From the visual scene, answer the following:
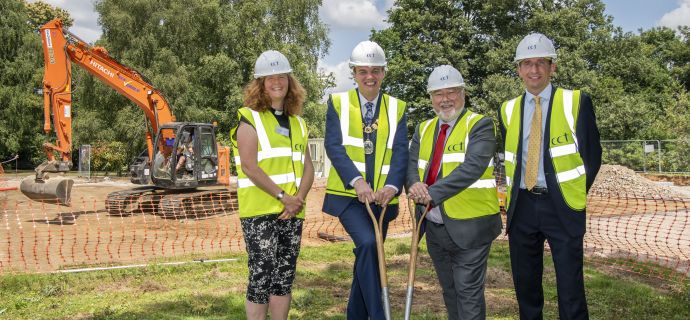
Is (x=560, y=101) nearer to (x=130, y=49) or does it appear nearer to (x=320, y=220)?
(x=320, y=220)

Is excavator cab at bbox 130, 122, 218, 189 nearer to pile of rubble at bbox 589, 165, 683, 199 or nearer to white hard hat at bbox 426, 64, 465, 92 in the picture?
white hard hat at bbox 426, 64, 465, 92

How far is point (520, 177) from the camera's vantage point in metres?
3.56

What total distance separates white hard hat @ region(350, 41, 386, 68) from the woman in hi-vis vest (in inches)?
17.6

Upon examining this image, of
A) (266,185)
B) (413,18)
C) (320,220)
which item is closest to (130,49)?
(413,18)

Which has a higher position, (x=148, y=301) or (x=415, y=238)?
(x=415, y=238)

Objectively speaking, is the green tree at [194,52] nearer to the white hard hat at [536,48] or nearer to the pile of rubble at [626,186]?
the pile of rubble at [626,186]

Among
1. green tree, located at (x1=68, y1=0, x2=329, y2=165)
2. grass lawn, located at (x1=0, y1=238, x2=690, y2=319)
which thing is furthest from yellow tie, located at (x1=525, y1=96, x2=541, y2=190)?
green tree, located at (x1=68, y1=0, x2=329, y2=165)

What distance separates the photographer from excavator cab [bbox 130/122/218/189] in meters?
13.1

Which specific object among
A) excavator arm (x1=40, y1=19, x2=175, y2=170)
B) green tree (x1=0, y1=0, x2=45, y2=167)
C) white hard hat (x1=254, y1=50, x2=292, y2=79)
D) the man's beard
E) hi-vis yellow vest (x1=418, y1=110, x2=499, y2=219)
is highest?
green tree (x1=0, y1=0, x2=45, y2=167)

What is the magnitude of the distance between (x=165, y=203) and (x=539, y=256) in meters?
11.0

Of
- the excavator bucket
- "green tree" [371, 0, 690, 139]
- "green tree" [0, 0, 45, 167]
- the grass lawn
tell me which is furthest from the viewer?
"green tree" [0, 0, 45, 167]

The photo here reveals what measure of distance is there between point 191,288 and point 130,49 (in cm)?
2405

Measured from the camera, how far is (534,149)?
3.48m

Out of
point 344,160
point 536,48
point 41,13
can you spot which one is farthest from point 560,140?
point 41,13
